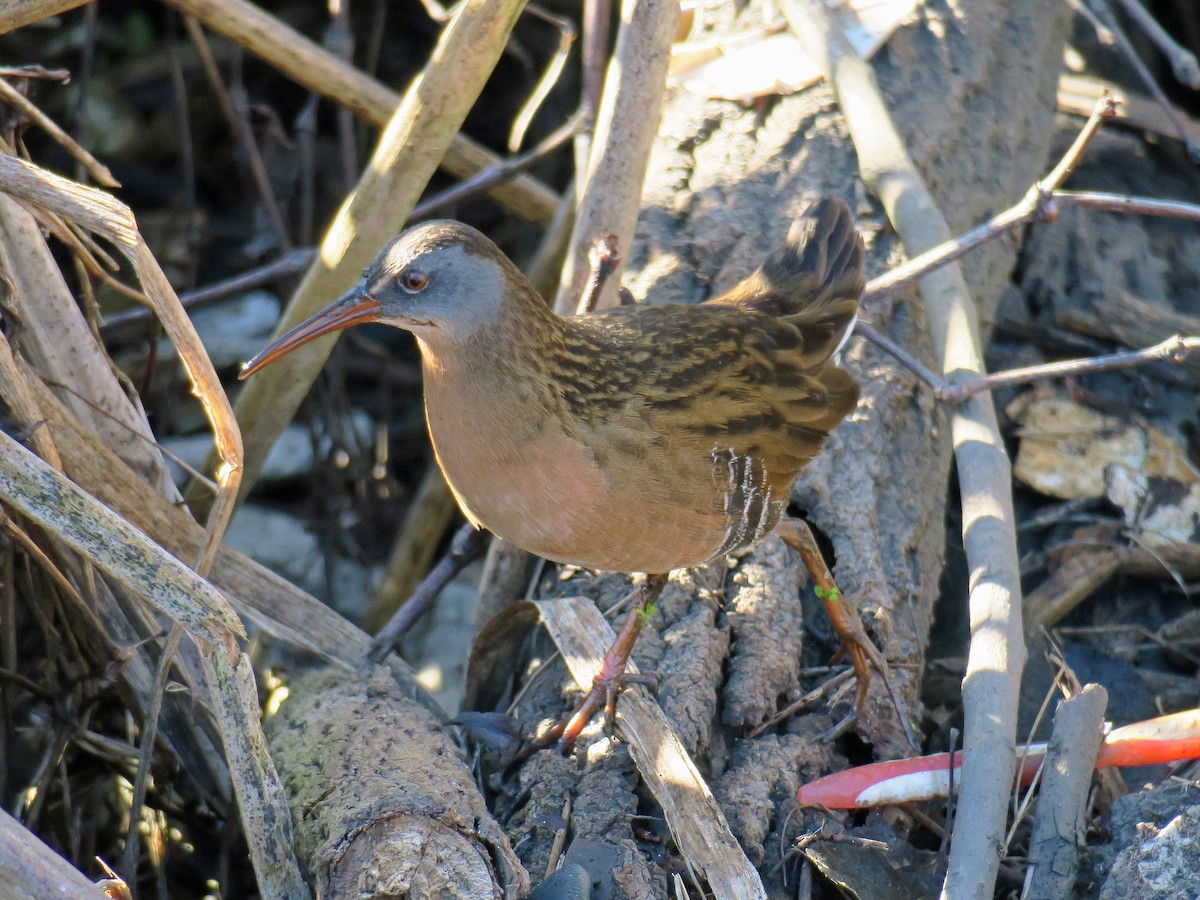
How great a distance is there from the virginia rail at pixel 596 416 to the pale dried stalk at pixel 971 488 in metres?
0.26

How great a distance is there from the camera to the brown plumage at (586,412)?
2.21 m

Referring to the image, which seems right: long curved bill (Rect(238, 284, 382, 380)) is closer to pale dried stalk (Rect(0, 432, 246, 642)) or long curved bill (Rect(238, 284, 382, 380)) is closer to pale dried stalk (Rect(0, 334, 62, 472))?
pale dried stalk (Rect(0, 334, 62, 472))

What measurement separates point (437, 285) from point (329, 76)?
127 centimetres

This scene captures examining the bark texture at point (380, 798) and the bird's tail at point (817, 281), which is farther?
A: the bird's tail at point (817, 281)

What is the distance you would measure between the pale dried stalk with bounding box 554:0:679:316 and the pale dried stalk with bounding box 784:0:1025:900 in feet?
1.93

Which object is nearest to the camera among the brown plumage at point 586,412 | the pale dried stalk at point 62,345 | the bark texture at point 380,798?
the bark texture at point 380,798

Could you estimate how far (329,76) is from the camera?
322 centimetres

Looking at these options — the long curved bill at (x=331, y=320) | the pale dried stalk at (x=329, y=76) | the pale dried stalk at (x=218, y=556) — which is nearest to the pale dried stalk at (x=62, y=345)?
the pale dried stalk at (x=218, y=556)

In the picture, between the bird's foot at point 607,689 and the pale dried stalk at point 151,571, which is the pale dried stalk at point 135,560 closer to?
the pale dried stalk at point 151,571

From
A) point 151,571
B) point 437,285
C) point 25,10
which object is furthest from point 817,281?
point 25,10

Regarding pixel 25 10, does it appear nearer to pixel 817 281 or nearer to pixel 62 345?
pixel 62 345

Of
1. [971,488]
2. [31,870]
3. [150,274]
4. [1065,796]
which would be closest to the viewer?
[31,870]

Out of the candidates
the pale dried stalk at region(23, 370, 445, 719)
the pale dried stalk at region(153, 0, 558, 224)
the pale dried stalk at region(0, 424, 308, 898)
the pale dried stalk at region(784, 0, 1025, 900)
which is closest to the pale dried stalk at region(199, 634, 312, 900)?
the pale dried stalk at region(0, 424, 308, 898)

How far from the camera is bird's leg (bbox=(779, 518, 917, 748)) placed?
2398 mm
